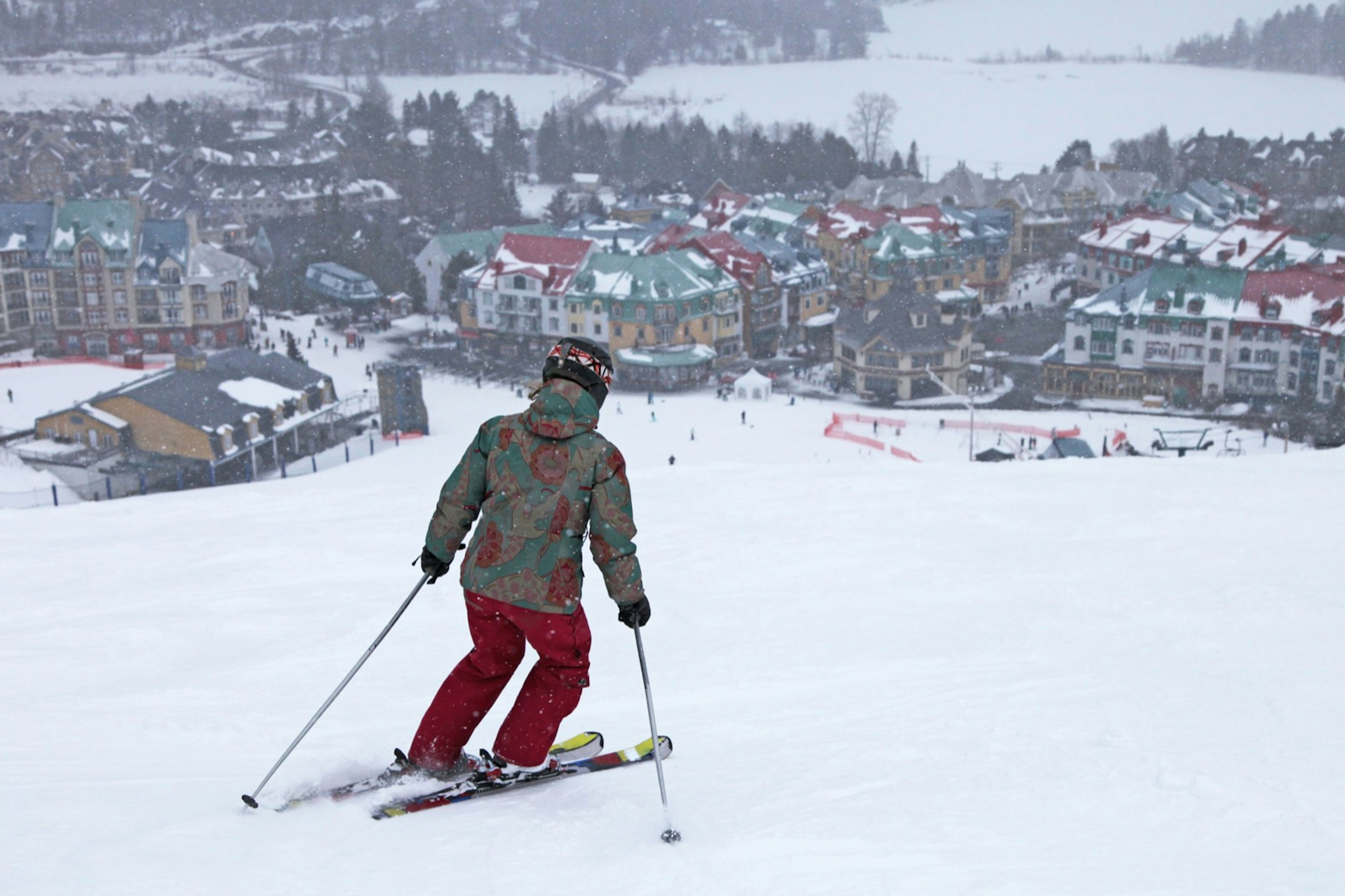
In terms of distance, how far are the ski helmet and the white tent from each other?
29.7 meters

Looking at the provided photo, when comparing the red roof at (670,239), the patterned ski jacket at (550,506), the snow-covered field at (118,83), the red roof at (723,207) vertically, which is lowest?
the red roof at (670,239)

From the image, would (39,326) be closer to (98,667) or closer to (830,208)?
(830,208)

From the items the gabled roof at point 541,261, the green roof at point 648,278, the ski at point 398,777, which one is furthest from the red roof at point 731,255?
the ski at point 398,777

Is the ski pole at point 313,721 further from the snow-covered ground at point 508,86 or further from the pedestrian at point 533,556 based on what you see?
the snow-covered ground at point 508,86

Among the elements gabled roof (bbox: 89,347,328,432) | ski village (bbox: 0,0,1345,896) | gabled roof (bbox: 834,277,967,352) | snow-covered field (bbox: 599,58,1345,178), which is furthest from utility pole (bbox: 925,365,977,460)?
snow-covered field (bbox: 599,58,1345,178)

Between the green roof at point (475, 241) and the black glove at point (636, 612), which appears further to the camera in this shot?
the green roof at point (475, 241)

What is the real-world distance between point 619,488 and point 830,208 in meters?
54.9

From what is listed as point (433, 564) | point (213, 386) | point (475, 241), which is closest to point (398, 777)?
point (433, 564)

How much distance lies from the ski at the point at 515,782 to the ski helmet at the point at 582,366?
3.78 ft

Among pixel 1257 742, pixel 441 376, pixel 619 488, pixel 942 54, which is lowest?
pixel 441 376

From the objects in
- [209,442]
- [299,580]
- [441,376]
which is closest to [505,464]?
[299,580]

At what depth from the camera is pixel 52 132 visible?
7194 centimetres

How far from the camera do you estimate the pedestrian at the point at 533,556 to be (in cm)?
366

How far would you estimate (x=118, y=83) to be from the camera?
98375 mm
